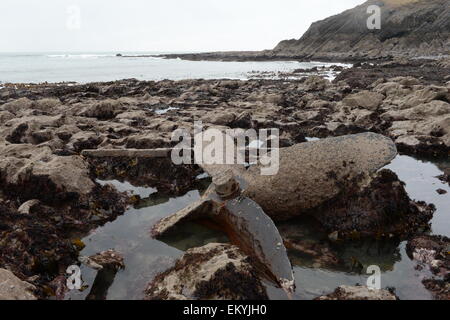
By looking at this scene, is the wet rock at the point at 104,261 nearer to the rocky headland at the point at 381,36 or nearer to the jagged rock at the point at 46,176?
the jagged rock at the point at 46,176

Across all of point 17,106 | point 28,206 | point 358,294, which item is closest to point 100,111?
point 17,106

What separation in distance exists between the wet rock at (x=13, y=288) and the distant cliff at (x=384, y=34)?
77.9m

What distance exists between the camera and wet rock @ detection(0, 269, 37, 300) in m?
4.48

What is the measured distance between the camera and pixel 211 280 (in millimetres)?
4879

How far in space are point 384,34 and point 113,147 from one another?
92049mm

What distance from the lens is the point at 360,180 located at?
7.72m

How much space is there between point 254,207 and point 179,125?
742 cm

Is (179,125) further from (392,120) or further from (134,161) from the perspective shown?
(392,120)

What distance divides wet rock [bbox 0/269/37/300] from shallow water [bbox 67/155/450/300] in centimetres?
65

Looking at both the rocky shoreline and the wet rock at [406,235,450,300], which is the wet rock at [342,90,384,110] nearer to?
the rocky shoreline

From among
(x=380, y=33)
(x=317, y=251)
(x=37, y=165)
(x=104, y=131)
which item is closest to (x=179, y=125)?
(x=104, y=131)

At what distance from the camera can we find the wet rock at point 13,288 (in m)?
4.48

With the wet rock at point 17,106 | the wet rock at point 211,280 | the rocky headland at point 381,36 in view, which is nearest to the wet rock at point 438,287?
the wet rock at point 211,280

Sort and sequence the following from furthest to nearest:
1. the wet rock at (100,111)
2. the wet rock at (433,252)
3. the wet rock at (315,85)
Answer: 1. the wet rock at (315,85)
2. the wet rock at (100,111)
3. the wet rock at (433,252)
